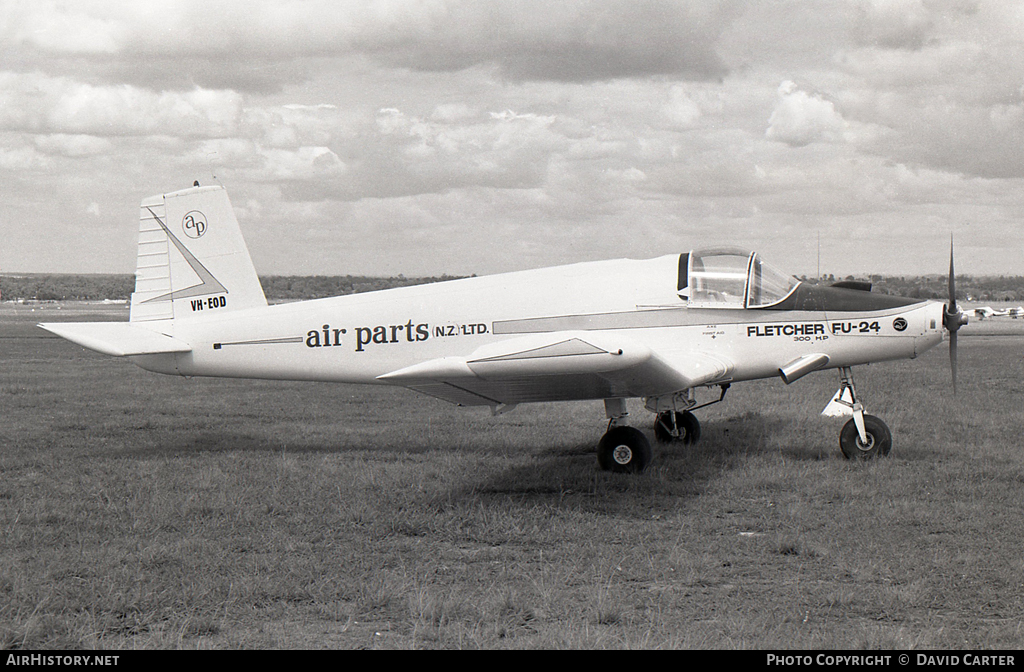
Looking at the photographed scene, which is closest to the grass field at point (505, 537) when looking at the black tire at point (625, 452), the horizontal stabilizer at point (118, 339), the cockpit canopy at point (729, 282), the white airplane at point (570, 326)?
the black tire at point (625, 452)

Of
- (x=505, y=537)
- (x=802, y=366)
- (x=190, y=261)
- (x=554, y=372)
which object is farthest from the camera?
(x=190, y=261)

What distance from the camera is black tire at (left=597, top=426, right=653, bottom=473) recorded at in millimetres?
9273

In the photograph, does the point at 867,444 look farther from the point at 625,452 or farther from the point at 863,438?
the point at 625,452

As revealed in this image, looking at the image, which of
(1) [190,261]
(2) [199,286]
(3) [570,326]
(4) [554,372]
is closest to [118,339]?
(2) [199,286]

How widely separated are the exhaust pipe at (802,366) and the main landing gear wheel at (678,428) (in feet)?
6.42

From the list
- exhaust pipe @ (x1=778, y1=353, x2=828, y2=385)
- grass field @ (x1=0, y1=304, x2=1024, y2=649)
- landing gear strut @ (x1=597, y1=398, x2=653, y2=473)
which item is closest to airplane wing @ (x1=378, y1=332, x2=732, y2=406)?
landing gear strut @ (x1=597, y1=398, x2=653, y2=473)

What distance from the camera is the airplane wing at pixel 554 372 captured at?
7.38 m

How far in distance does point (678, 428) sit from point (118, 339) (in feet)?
24.7

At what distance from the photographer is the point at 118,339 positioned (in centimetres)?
1069

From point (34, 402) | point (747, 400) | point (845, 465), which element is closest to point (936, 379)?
point (747, 400)

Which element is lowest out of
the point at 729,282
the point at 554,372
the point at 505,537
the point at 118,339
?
the point at 505,537

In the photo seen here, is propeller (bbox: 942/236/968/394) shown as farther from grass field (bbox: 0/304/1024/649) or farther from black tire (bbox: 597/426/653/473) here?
black tire (bbox: 597/426/653/473)

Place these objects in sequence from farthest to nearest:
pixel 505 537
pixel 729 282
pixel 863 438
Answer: pixel 729 282, pixel 863 438, pixel 505 537
